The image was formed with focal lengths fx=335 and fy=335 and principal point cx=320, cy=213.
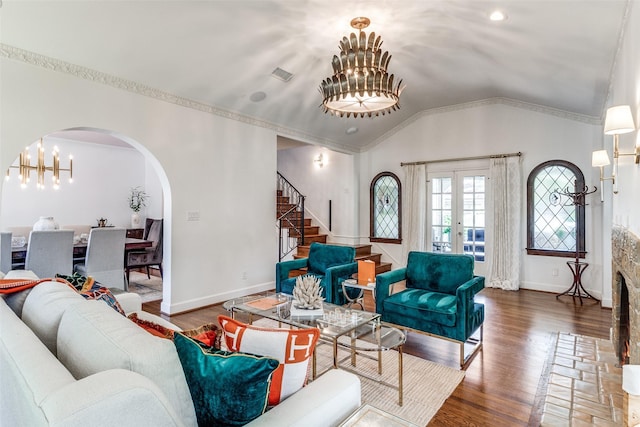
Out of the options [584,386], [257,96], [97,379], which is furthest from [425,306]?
[257,96]

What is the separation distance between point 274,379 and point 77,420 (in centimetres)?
68

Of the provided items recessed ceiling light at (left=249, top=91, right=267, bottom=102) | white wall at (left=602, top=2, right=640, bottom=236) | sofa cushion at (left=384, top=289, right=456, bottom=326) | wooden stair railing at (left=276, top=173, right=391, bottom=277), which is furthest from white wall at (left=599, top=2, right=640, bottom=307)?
wooden stair railing at (left=276, top=173, right=391, bottom=277)

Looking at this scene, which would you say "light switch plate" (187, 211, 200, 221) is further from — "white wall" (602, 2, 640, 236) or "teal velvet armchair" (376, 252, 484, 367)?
"white wall" (602, 2, 640, 236)

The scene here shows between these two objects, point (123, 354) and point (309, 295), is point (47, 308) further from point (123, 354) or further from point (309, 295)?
point (309, 295)

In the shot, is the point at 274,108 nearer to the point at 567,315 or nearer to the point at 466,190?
the point at 466,190

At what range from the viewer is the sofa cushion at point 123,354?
3.33 feet

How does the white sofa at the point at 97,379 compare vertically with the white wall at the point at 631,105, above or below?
below

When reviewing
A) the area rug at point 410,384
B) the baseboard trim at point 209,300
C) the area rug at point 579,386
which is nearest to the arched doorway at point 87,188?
the baseboard trim at point 209,300

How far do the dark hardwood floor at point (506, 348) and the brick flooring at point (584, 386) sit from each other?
0.42 ft

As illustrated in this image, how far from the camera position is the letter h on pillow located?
1.30m

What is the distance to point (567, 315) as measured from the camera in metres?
4.54

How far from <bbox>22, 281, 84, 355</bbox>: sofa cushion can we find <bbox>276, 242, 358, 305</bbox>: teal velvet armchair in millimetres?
2739

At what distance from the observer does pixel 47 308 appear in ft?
4.91

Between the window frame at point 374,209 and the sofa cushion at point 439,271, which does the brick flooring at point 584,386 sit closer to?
the sofa cushion at point 439,271
